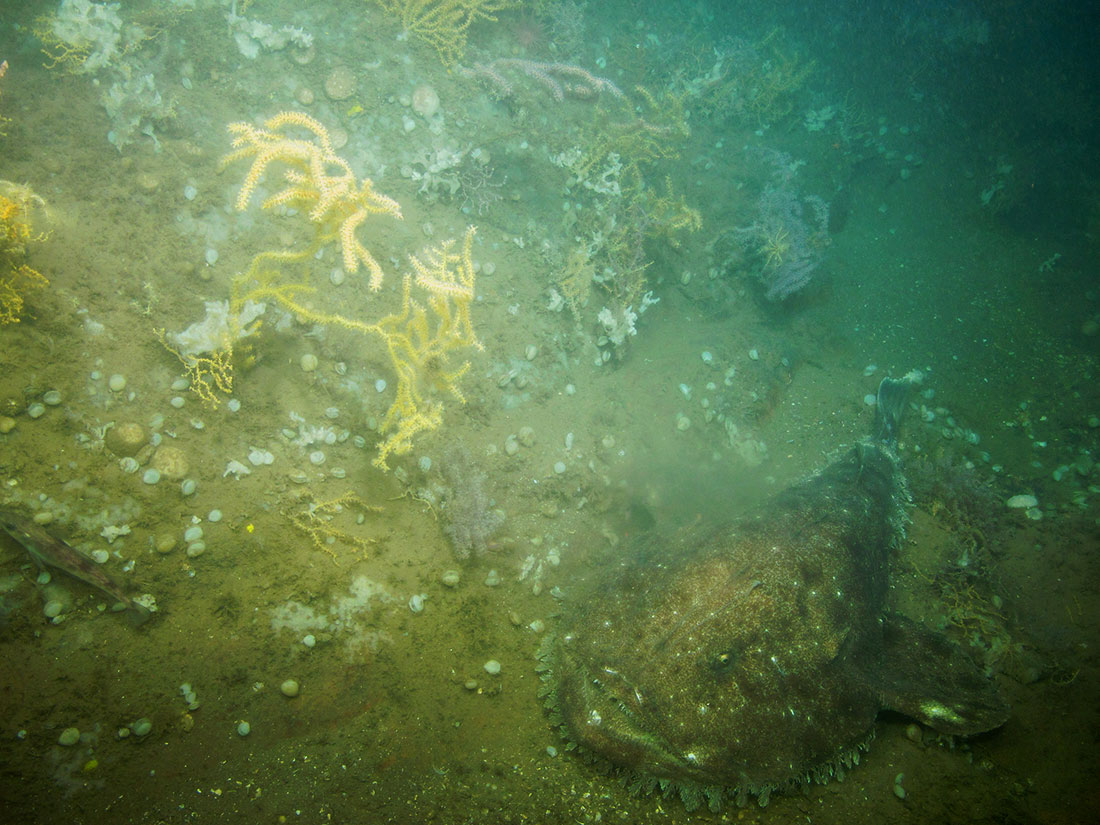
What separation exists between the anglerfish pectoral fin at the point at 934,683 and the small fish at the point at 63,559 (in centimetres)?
563

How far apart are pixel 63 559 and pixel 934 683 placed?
6669 millimetres

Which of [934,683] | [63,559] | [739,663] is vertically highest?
[63,559]

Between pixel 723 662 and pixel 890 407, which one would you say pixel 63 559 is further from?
pixel 890 407

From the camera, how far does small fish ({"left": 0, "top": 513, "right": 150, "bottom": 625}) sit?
284 cm

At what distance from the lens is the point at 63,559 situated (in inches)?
114

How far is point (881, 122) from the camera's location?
9219mm

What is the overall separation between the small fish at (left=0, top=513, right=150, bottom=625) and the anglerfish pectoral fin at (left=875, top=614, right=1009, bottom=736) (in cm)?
563

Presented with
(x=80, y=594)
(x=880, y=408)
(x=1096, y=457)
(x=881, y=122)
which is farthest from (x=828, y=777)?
(x=881, y=122)

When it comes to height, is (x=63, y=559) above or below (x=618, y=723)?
above

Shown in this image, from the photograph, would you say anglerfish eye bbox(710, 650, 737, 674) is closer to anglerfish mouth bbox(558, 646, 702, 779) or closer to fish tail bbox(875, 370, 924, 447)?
anglerfish mouth bbox(558, 646, 702, 779)

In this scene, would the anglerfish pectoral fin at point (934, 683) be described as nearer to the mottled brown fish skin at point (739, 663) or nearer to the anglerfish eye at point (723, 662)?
the mottled brown fish skin at point (739, 663)

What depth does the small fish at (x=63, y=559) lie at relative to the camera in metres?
2.84

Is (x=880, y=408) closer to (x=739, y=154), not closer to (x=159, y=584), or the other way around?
(x=739, y=154)

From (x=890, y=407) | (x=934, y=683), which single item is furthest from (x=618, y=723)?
(x=890, y=407)
